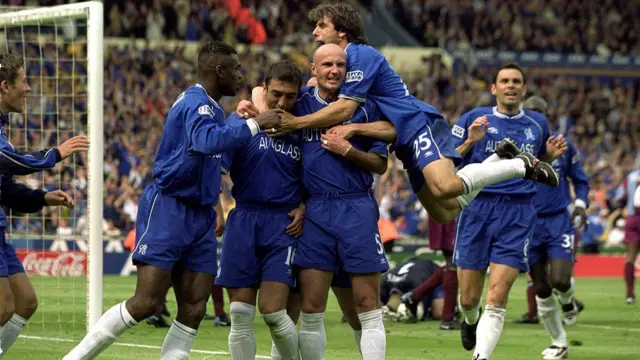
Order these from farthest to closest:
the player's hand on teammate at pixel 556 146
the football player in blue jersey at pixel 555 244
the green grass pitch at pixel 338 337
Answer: the football player in blue jersey at pixel 555 244 < the green grass pitch at pixel 338 337 < the player's hand on teammate at pixel 556 146

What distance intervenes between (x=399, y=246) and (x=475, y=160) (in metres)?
13.8

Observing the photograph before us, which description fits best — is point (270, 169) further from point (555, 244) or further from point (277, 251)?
point (555, 244)

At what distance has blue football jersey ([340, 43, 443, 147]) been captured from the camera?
318 inches

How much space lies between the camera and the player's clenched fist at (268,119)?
305 inches

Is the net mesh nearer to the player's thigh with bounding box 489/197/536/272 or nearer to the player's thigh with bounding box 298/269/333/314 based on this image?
the player's thigh with bounding box 298/269/333/314

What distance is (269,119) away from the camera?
779 centimetres

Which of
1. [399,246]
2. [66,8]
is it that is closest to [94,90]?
[66,8]

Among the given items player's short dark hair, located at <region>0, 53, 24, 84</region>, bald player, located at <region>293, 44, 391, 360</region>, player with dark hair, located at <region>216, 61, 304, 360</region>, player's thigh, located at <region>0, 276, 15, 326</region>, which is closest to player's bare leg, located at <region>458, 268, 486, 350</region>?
bald player, located at <region>293, 44, 391, 360</region>

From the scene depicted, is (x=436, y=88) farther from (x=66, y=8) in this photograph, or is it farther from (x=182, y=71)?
(x=66, y=8)

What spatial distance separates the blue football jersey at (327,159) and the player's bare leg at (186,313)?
105 centimetres

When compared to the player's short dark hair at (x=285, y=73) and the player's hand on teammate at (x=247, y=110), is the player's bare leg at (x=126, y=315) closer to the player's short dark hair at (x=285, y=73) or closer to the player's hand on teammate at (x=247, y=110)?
the player's hand on teammate at (x=247, y=110)

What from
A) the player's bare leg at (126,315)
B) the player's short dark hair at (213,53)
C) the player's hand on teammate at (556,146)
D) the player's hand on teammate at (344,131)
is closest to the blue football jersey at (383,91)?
the player's hand on teammate at (344,131)

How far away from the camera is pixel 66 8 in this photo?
35.9 feet

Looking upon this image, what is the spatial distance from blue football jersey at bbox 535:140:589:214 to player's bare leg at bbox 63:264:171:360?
250 inches
